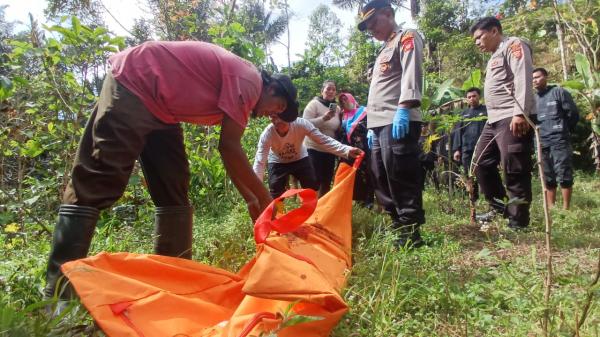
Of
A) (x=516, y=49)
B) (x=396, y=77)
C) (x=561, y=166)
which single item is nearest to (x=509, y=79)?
(x=516, y=49)

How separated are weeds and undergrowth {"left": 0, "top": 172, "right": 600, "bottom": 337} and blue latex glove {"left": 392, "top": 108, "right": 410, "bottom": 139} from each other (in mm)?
595

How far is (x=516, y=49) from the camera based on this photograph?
311cm

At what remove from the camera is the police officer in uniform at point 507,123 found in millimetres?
3006

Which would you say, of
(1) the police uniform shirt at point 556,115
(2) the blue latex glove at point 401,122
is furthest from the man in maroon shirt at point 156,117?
(1) the police uniform shirt at point 556,115

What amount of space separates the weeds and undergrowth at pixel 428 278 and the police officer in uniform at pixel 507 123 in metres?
0.33

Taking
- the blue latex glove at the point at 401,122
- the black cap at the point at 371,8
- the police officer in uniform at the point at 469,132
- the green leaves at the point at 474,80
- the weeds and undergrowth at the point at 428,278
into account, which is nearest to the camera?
the weeds and undergrowth at the point at 428,278

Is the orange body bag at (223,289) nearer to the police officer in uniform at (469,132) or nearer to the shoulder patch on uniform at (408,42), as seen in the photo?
the shoulder patch on uniform at (408,42)

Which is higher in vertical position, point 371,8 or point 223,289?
point 371,8

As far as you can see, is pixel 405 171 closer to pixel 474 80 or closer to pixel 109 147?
pixel 109 147

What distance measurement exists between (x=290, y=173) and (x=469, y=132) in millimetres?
2803

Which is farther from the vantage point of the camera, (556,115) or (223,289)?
(556,115)

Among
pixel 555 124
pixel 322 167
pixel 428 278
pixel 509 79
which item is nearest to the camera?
pixel 428 278

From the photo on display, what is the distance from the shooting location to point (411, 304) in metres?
1.75

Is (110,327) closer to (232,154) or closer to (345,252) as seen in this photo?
(232,154)
